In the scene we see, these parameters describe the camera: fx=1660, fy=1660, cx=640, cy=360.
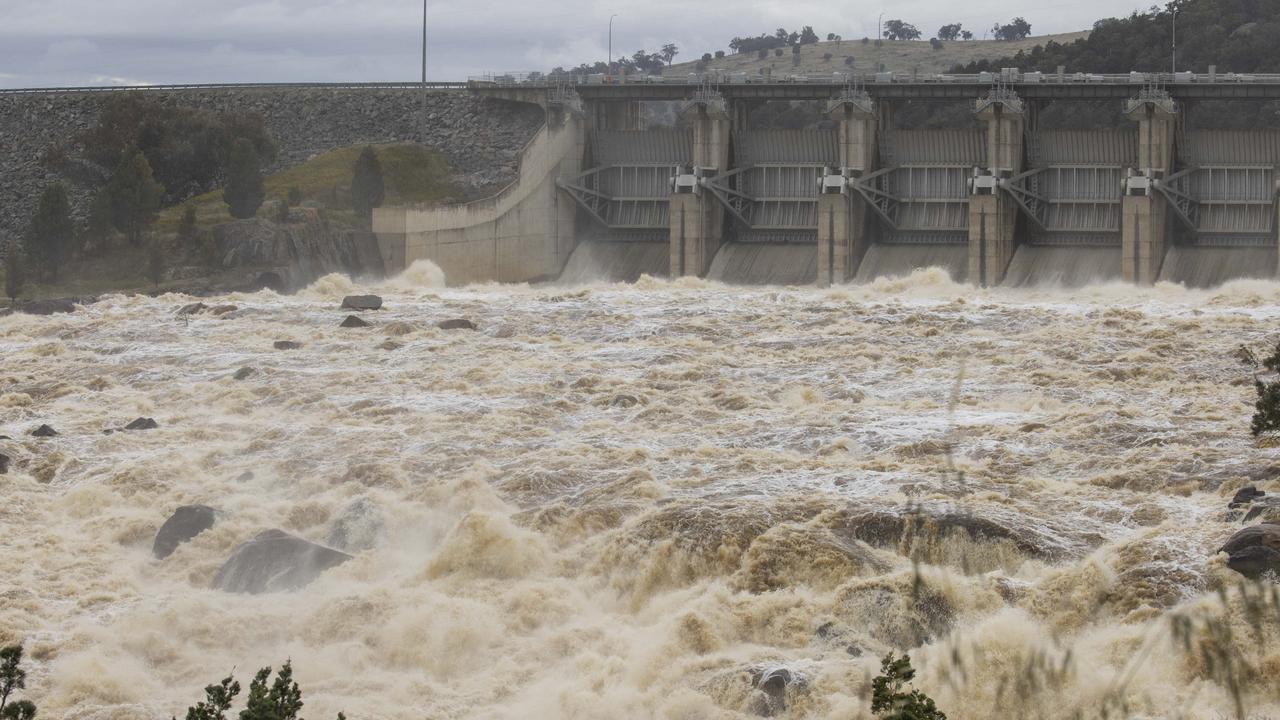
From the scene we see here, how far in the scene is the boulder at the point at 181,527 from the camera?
25.8 m

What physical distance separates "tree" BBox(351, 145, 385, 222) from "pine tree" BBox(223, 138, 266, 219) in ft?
12.1

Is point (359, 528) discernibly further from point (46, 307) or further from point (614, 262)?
point (614, 262)

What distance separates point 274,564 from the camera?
24547mm

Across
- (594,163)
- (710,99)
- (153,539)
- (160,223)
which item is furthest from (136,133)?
(153,539)

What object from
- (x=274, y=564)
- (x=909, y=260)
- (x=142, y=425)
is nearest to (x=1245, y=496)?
(x=274, y=564)

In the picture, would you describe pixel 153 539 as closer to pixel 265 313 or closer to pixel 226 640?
pixel 226 640

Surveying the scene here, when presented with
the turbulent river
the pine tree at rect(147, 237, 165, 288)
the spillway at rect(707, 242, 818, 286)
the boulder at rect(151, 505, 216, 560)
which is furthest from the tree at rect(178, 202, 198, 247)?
the boulder at rect(151, 505, 216, 560)

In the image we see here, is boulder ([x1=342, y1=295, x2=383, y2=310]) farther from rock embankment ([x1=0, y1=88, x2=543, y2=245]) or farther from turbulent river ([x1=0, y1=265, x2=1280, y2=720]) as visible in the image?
rock embankment ([x1=0, y1=88, x2=543, y2=245])

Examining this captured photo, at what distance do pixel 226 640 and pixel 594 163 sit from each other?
44.1 meters

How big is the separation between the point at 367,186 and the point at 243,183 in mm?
4643

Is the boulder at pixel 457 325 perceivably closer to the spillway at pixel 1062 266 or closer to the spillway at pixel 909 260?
the spillway at pixel 909 260

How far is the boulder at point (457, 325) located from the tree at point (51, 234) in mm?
21403

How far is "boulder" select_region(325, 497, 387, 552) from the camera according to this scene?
1029 inches

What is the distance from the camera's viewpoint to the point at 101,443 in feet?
107
